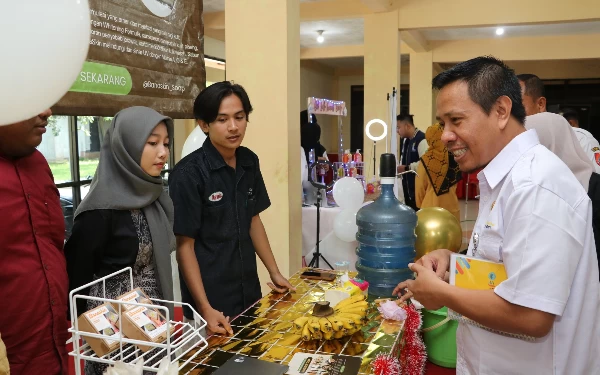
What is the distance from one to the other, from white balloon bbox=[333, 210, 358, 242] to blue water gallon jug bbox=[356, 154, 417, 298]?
1441 millimetres

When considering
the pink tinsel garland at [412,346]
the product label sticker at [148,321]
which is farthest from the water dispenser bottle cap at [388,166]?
the product label sticker at [148,321]

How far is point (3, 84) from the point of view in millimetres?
786

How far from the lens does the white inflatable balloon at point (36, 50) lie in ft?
2.50

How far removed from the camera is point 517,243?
1.11 m

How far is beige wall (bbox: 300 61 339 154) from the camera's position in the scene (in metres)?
13.1

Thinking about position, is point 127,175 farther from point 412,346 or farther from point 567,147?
point 567,147

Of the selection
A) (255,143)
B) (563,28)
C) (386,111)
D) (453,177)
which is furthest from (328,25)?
(255,143)

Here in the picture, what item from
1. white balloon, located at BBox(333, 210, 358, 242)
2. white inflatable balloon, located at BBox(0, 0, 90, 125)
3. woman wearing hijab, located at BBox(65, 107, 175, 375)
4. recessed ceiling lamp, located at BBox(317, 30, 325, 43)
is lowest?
white balloon, located at BBox(333, 210, 358, 242)

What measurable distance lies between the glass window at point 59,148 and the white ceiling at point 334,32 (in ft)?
13.6

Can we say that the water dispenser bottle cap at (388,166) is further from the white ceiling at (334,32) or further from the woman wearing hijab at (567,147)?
the white ceiling at (334,32)

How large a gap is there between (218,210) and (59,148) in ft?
17.1

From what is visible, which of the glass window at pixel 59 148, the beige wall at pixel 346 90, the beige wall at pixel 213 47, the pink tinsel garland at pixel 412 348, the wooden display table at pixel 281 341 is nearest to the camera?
the wooden display table at pixel 281 341

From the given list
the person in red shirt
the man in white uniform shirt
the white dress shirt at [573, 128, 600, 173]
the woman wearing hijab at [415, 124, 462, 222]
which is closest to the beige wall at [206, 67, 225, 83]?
the woman wearing hijab at [415, 124, 462, 222]

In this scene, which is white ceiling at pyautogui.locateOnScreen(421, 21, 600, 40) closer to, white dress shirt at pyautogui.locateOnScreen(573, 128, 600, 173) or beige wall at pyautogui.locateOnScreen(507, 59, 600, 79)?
beige wall at pyautogui.locateOnScreen(507, 59, 600, 79)
